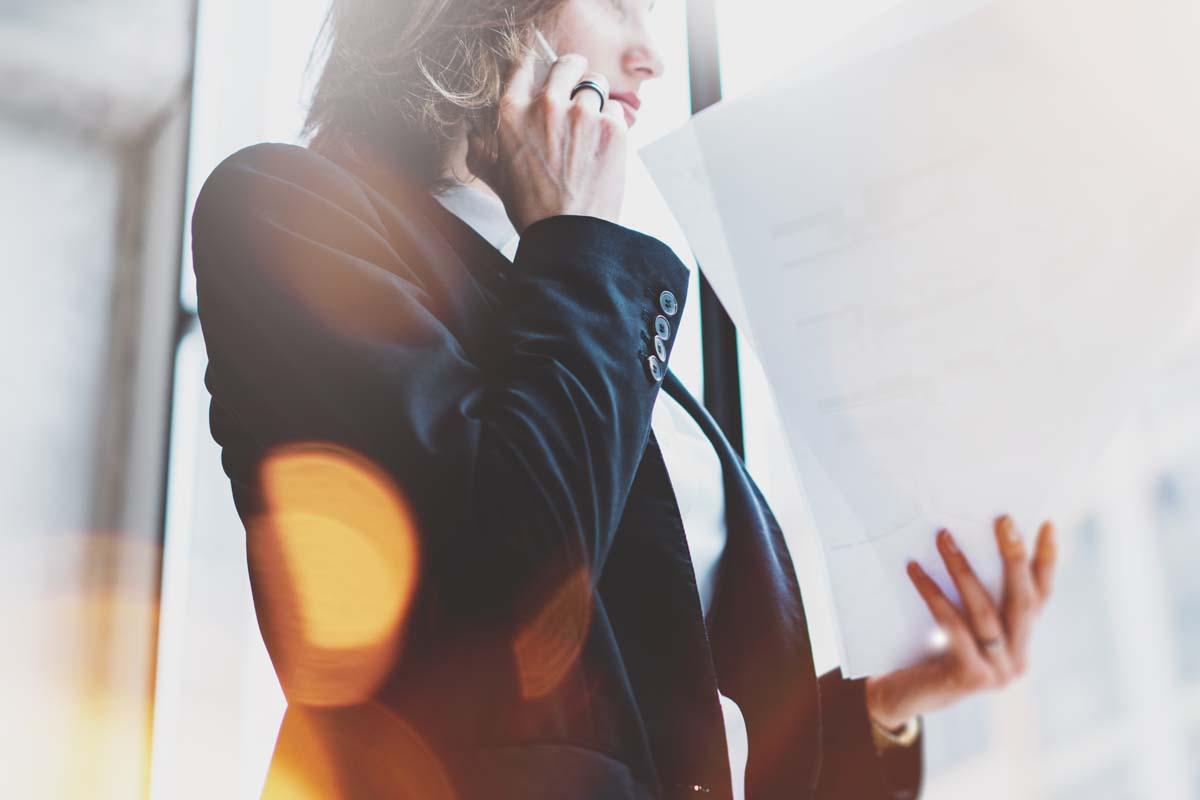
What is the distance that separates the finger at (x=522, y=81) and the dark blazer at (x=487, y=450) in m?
0.11

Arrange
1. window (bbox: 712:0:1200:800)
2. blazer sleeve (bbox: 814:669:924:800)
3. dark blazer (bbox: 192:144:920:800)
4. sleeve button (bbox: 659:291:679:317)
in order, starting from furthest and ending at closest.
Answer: window (bbox: 712:0:1200:800)
blazer sleeve (bbox: 814:669:924:800)
sleeve button (bbox: 659:291:679:317)
dark blazer (bbox: 192:144:920:800)

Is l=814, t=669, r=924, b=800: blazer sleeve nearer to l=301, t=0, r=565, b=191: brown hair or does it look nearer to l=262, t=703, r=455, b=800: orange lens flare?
l=262, t=703, r=455, b=800: orange lens flare

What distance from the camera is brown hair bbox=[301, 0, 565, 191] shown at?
0.73m

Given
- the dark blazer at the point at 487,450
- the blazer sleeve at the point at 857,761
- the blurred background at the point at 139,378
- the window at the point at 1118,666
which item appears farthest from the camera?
the window at the point at 1118,666

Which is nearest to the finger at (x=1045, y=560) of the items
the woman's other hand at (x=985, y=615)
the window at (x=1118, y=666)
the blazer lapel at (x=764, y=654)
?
the woman's other hand at (x=985, y=615)

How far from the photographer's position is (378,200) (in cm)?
60

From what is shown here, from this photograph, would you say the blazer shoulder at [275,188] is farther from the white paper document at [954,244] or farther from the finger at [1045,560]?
the finger at [1045,560]

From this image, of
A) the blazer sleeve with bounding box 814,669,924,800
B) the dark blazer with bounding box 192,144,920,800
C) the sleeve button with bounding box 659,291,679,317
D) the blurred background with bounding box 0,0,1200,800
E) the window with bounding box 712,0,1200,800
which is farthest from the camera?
the window with bounding box 712,0,1200,800

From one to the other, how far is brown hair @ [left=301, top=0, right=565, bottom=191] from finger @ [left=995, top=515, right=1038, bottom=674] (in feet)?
1.57

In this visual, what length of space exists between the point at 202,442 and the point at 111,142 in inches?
25.4

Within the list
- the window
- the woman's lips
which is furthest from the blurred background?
the window

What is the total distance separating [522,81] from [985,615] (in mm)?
455

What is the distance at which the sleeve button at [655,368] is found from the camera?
1.71ft

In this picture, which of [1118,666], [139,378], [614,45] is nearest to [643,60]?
[614,45]
